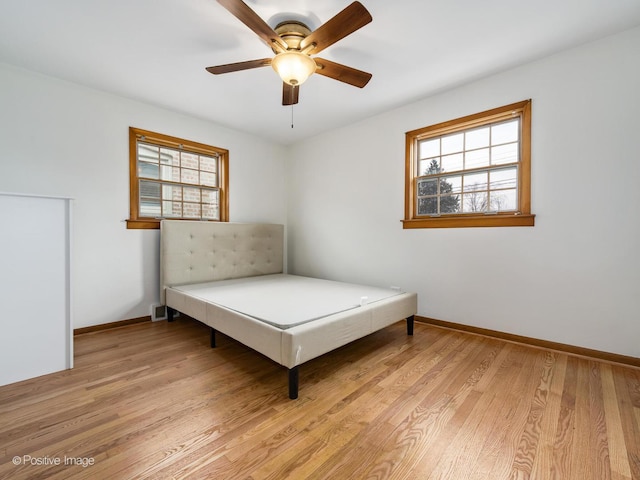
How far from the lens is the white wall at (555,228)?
214cm

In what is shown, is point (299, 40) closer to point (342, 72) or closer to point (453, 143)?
point (342, 72)

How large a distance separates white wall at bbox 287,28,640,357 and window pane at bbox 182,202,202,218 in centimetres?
244

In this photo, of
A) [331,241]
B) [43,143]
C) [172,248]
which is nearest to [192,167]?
[172,248]

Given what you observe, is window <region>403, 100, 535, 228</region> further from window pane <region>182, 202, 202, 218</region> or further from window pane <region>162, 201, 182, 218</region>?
window pane <region>162, 201, 182, 218</region>

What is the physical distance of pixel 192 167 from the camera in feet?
12.1

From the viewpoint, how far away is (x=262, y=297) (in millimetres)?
2621

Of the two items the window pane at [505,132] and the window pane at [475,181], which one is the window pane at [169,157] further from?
the window pane at [505,132]

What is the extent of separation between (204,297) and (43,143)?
2.12 m

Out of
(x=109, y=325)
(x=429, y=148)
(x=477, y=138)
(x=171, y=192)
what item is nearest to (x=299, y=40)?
(x=429, y=148)

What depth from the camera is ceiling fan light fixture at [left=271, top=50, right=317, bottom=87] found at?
5.97 ft

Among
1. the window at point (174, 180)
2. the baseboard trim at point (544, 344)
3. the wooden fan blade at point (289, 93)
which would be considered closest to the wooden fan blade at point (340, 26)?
the wooden fan blade at point (289, 93)

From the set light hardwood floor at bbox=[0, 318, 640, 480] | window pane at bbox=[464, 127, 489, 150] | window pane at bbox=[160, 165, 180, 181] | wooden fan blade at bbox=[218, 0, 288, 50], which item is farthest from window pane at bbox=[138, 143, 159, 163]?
window pane at bbox=[464, 127, 489, 150]

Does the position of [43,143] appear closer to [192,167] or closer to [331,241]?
[192,167]

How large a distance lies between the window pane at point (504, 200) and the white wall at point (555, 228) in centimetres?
19
